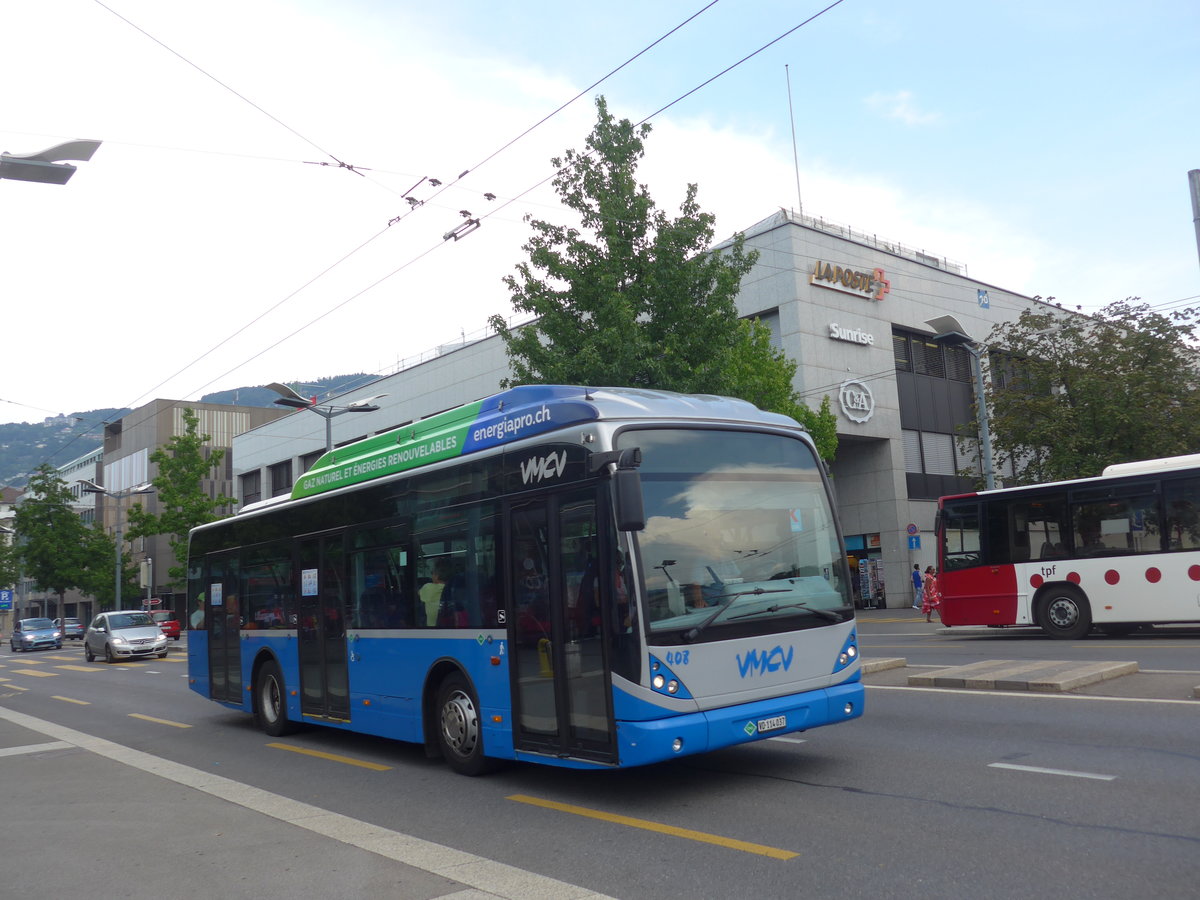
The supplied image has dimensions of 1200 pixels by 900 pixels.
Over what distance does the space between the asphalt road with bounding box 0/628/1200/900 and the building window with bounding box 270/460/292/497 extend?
52.3m

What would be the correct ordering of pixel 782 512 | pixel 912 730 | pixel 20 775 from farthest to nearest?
pixel 20 775 < pixel 912 730 < pixel 782 512

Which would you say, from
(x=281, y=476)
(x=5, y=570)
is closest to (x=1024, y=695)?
(x=281, y=476)

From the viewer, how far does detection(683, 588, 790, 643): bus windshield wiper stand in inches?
274

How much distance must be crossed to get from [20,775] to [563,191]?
15.1 metres

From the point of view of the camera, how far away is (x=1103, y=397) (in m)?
30.7

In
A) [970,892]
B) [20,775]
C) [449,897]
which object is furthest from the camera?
[20,775]

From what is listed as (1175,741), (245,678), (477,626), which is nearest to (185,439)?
(245,678)

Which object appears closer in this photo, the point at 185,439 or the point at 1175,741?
the point at 1175,741

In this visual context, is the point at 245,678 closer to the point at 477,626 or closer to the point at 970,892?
the point at 477,626

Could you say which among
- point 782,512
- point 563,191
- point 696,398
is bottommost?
point 782,512

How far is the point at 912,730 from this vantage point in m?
9.25

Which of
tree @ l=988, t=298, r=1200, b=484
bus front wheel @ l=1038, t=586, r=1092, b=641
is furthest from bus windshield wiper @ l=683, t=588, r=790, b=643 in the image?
tree @ l=988, t=298, r=1200, b=484

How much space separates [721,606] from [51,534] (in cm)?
6122

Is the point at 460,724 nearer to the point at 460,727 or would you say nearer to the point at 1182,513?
the point at 460,727
